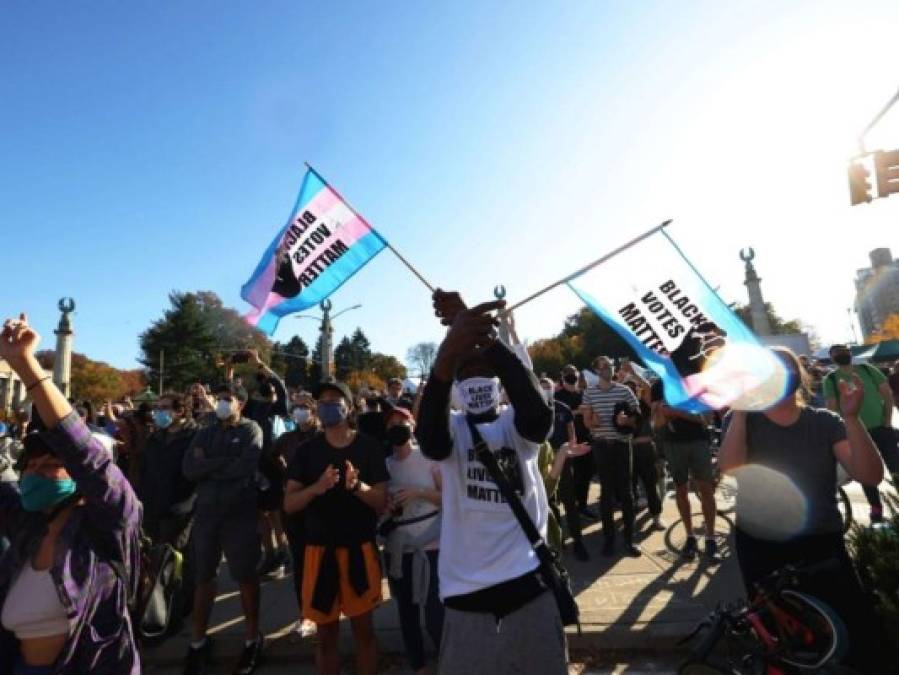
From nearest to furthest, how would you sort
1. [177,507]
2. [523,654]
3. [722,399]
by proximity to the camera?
[523,654] → [722,399] → [177,507]

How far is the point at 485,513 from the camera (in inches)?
86.0

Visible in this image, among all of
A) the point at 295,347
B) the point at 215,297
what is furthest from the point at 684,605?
the point at 295,347

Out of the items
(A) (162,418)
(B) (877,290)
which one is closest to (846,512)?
(A) (162,418)

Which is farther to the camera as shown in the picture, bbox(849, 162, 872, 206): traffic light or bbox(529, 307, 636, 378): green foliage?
bbox(529, 307, 636, 378): green foliage

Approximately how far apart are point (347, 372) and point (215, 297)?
20.6m

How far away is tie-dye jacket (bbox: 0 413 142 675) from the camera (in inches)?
84.8

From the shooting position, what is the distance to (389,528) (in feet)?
12.8

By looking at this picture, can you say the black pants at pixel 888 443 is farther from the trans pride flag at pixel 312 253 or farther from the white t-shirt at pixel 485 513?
the white t-shirt at pixel 485 513

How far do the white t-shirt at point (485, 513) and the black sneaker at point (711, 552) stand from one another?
4.27 m

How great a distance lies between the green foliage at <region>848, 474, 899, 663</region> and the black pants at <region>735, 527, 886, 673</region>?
0.25 feet

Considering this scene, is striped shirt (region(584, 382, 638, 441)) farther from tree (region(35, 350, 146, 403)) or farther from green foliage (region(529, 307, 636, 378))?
tree (region(35, 350, 146, 403))

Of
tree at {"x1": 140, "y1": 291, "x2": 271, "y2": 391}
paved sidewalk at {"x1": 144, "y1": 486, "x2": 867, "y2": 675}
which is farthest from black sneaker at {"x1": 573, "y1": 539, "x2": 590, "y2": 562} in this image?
→ tree at {"x1": 140, "y1": 291, "x2": 271, "y2": 391}

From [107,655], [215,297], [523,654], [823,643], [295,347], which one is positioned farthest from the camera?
[295,347]

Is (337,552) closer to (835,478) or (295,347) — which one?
(835,478)
